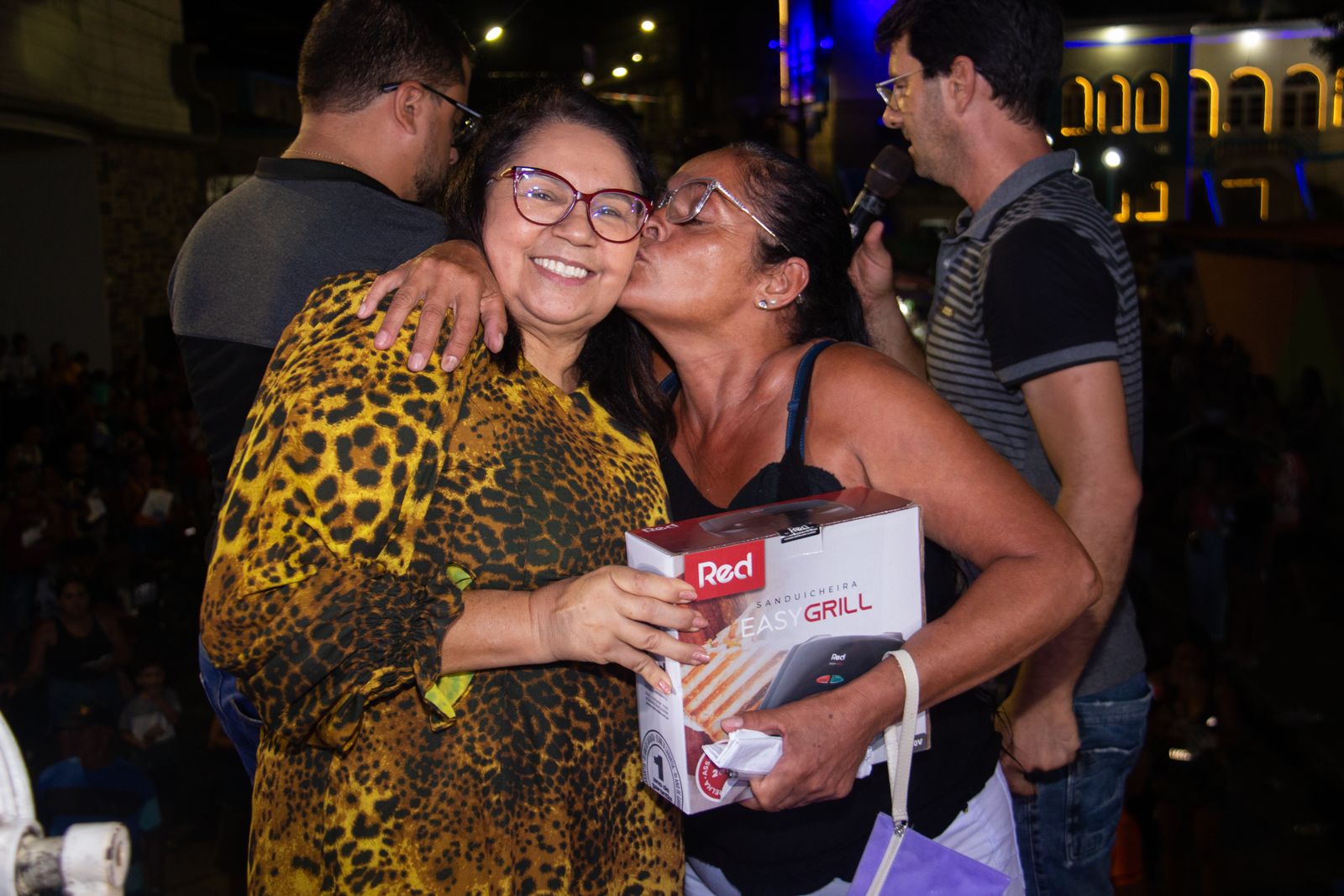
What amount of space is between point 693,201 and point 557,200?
1.25 ft

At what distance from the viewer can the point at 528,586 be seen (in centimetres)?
178

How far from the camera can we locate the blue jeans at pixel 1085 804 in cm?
→ 254

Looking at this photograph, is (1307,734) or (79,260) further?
(79,260)

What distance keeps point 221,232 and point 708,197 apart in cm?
116

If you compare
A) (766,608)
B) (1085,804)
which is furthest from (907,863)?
(1085,804)

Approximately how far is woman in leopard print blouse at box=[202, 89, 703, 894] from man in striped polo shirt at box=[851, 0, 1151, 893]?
3.03 ft

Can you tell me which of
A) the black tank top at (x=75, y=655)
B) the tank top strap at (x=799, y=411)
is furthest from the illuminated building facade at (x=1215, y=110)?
the tank top strap at (x=799, y=411)

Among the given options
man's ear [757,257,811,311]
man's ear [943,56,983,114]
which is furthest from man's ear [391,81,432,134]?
man's ear [943,56,983,114]

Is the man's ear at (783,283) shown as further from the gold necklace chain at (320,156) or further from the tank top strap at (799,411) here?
the gold necklace chain at (320,156)

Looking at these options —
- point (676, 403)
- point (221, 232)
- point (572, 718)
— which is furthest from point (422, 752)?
point (221, 232)

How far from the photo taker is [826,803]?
1.96 m

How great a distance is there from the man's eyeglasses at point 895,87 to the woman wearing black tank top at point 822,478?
73 centimetres

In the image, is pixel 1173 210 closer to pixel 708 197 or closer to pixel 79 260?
pixel 79 260

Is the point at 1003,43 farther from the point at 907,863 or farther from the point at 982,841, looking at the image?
the point at 907,863
